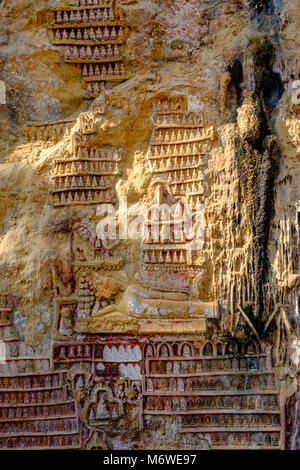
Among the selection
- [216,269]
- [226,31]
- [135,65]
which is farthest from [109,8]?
[216,269]

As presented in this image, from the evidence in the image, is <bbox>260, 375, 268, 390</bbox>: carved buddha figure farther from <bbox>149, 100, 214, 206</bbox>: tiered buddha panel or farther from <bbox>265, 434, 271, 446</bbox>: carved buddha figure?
<bbox>149, 100, 214, 206</bbox>: tiered buddha panel

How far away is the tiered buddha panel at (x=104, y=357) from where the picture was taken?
329 inches

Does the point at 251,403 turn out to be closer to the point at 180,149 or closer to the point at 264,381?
the point at 264,381

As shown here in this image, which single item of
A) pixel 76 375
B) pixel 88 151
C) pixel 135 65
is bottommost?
pixel 76 375

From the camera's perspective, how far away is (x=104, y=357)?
8.41 metres

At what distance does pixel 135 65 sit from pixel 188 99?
982 millimetres

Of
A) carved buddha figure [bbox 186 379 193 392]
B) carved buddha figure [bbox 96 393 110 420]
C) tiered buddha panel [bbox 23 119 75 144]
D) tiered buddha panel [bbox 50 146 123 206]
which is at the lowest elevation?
carved buddha figure [bbox 96 393 110 420]

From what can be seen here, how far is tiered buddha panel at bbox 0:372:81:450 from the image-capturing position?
27.3 feet

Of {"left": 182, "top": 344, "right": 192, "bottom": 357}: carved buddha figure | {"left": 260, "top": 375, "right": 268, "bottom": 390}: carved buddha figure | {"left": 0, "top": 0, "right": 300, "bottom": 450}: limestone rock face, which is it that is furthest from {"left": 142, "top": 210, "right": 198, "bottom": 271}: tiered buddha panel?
{"left": 260, "top": 375, "right": 268, "bottom": 390}: carved buddha figure

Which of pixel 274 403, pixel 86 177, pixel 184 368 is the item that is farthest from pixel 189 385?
pixel 86 177

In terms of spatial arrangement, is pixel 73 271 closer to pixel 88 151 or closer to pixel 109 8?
pixel 88 151

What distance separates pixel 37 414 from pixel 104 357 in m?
1.07

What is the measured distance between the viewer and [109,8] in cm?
921

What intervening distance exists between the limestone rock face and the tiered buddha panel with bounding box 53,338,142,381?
17 millimetres
